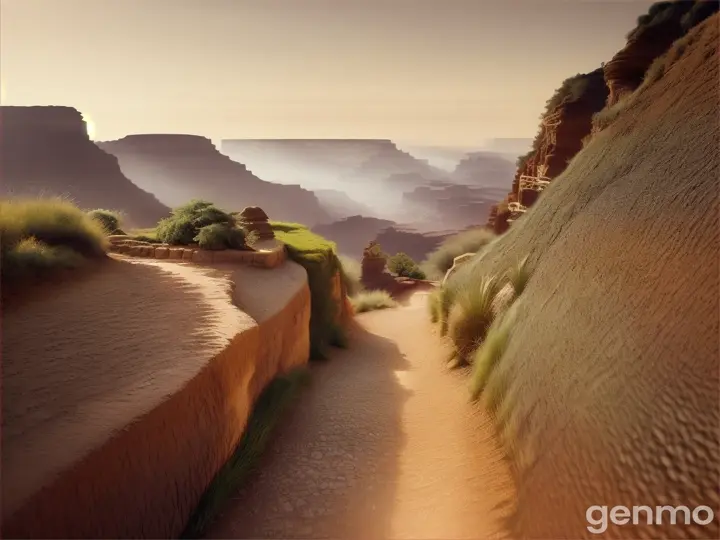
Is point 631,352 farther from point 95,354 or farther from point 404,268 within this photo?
point 404,268

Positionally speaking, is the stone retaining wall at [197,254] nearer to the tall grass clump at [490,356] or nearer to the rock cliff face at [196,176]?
the tall grass clump at [490,356]

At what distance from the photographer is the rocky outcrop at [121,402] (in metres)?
2.09

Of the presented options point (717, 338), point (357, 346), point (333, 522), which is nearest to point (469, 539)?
point (333, 522)

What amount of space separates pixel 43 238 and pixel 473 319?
18.7 ft

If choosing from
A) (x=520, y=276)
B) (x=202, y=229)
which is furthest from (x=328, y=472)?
(x=202, y=229)

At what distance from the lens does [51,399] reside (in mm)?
2678

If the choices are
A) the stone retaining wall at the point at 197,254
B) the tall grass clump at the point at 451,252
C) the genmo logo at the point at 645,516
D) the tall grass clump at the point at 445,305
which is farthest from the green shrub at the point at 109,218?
the tall grass clump at the point at 451,252

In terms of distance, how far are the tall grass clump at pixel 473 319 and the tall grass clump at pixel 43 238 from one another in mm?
5034

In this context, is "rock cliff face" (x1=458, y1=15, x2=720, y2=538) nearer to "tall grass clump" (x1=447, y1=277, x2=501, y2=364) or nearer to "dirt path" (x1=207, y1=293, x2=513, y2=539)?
"dirt path" (x1=207, y1=293, x2=513, y2=539)

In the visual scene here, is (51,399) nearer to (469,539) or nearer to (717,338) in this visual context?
(469,539)

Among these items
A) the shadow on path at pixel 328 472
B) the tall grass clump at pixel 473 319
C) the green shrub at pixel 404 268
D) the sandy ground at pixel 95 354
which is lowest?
the green shrub at pixel 404 268

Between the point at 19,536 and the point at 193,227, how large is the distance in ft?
23.7

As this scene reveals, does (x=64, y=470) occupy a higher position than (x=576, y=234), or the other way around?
(x=576, y=234)

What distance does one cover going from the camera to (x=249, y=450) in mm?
3756
